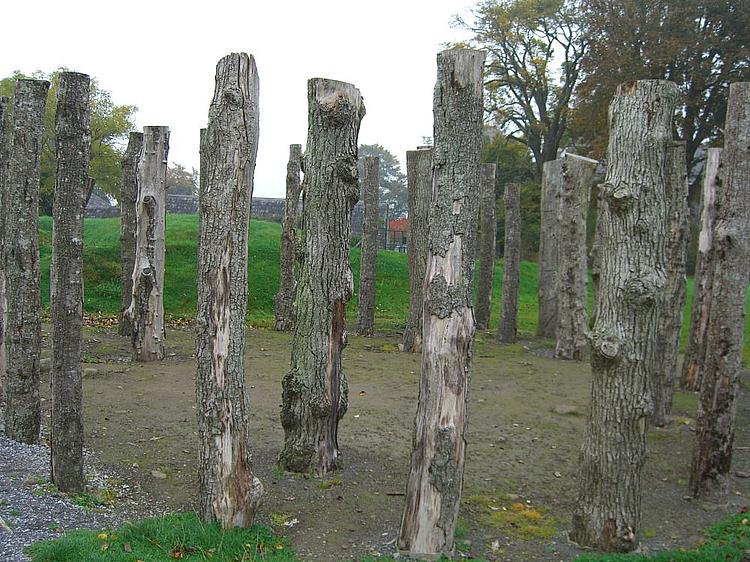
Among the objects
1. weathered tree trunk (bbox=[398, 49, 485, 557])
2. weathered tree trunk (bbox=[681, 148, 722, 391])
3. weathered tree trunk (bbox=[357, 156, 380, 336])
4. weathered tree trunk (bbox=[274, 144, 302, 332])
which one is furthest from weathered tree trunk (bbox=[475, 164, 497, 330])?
weathered tree trunk (bbox=[398, 49, 485, 557])

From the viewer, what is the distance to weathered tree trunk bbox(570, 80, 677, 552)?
537 cm

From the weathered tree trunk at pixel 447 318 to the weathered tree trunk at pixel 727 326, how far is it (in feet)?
8.57

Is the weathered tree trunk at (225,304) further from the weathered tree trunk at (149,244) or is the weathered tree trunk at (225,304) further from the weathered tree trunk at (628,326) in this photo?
the weathered tree trunk at (149,244)

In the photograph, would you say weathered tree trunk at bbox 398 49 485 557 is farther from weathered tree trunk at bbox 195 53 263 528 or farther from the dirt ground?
weathered tree trunk at bbox 195 53 263 528

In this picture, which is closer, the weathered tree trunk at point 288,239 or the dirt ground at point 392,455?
the dirt ground at point 392,455

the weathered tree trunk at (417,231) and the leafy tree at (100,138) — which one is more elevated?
the leafy tree at (100,138)

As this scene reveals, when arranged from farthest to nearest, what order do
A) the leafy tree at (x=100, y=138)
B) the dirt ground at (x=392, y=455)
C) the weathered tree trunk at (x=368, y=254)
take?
1. the leafy tree at (x=100, y=138)
2. the weathered tree trunk at (x=368, y=254)
3. the dirt ground at (x=392, y=455)

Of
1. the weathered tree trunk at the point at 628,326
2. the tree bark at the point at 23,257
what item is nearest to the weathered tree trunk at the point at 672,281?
the weathered tree trunk at the point at 628,326

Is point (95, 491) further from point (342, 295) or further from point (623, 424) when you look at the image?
point (623, 424)

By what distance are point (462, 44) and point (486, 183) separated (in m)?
22.7

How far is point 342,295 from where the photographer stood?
22.2ft

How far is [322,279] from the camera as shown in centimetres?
674

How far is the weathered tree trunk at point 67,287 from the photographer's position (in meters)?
5.93

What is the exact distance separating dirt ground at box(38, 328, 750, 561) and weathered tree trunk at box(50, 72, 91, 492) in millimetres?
758
